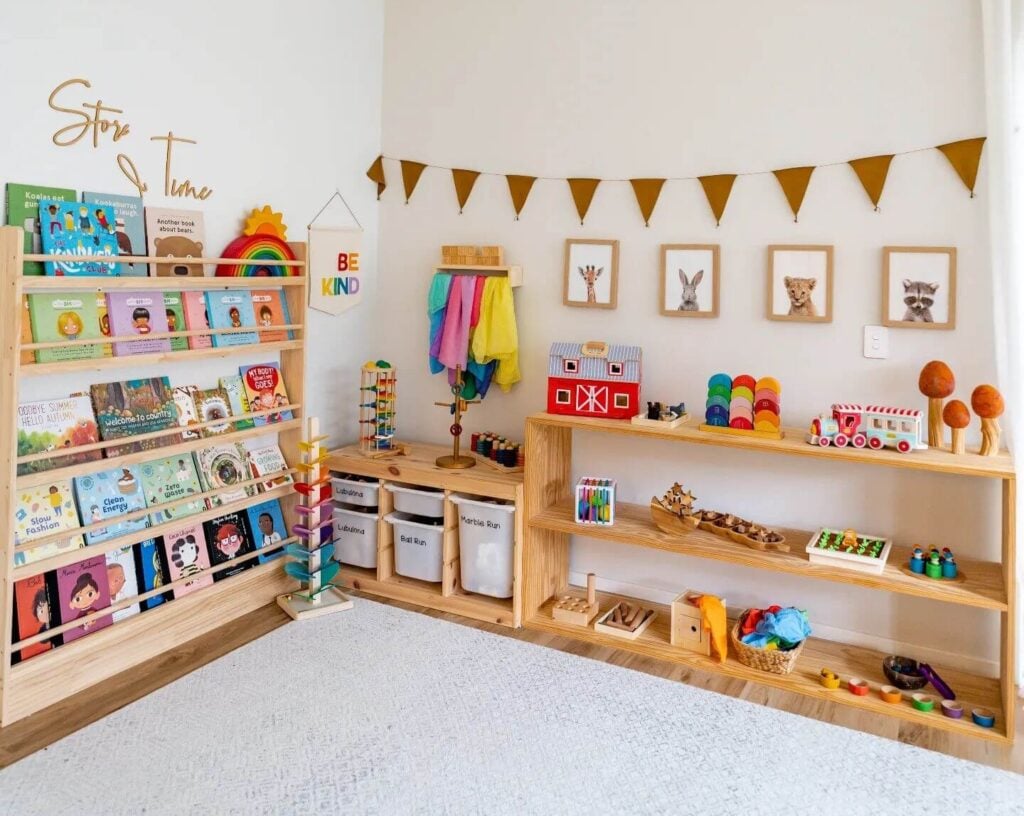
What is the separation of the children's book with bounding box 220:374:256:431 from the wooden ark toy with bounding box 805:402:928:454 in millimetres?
2014

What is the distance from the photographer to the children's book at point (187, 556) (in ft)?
Result: 9.36

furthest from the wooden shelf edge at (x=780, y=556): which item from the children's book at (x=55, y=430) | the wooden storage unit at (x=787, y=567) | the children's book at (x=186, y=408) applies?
the children's book at (x=55, y=430)

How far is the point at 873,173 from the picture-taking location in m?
2.75

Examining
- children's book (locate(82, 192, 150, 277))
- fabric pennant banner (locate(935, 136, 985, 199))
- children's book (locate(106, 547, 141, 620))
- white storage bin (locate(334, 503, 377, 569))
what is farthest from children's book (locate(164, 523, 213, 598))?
fabric pennant banner (locate(935, 136, 985, 199))

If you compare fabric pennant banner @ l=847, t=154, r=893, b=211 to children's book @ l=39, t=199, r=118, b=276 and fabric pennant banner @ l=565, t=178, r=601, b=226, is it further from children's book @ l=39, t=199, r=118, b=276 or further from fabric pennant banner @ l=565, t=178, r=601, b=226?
children's book @ l=39, t=199, r=118, b=276

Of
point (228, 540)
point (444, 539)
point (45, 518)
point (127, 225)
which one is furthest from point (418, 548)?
point (127, 225)

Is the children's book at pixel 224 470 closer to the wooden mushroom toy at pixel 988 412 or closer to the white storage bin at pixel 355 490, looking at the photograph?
the white storage bin at pixel 355 490

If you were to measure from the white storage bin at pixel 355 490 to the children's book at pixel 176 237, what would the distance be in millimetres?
993

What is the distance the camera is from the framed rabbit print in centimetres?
305

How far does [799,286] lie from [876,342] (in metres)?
0.32

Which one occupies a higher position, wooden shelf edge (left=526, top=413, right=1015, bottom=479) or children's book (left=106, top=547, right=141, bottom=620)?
wooden shelf edge (left=526, top=413, right=1015, bottom=479)

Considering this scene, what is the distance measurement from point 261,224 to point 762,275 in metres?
1.85

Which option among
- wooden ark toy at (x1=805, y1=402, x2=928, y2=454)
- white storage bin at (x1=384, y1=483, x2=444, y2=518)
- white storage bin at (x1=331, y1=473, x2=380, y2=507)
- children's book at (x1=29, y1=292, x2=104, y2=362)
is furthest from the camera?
white storage bin at (x1=331, y1=473, x2=380, y2=507)

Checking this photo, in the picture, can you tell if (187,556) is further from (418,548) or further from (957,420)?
(957,420)
